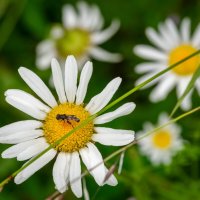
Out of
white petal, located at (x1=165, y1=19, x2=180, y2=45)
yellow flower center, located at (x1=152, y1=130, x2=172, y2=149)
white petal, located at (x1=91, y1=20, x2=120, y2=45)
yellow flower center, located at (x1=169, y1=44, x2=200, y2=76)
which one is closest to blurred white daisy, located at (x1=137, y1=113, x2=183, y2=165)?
yellow flower center, located at (x1=152, y1=130, x2=172, y2=149)

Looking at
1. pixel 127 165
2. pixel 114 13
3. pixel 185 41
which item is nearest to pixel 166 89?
pixel 185 41

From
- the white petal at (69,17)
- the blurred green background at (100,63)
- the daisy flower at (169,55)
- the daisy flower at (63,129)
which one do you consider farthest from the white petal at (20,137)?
the white petal at (69,17)

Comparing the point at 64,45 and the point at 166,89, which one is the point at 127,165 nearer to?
the point at 166,89

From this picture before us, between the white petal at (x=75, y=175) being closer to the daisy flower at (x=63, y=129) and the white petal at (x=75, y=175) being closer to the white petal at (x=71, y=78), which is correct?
the daisy flower at (x=63, y=129)

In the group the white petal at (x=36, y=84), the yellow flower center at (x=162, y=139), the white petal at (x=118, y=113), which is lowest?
the yellow flower center at (x=162, y=139)

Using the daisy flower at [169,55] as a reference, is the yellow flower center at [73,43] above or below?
above

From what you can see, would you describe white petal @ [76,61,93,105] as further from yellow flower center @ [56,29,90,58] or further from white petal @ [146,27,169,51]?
yellow flower center @ [56,29,90,58]
